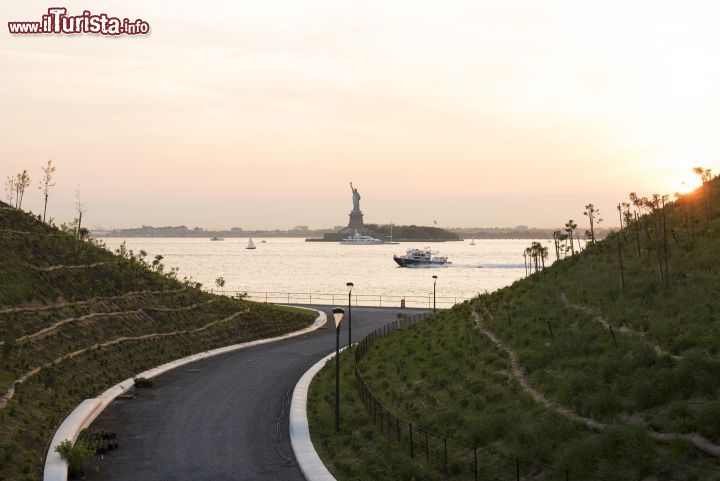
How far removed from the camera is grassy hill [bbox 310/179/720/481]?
1778 centimetres

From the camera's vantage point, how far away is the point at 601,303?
29953 millimetres

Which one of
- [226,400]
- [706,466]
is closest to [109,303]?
[226,400]

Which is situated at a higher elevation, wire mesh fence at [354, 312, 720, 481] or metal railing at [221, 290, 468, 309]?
wire mesh fence at [354, 312, 720, 481]

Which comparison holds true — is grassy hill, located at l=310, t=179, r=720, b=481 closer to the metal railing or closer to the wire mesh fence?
the wire mesh fence

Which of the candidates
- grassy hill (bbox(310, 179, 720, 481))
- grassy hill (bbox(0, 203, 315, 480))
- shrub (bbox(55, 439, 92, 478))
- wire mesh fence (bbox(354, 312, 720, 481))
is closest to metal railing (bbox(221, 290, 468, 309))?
grassy hill (bbox(0, 203, 315, 480))

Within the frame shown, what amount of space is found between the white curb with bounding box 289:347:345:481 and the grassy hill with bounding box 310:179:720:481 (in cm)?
50

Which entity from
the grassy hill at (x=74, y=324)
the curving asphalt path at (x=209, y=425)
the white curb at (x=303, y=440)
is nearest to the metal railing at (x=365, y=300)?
the grassy hill at (x=74, y=324)

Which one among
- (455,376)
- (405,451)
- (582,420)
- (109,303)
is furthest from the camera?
(109,303)

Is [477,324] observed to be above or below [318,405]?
above

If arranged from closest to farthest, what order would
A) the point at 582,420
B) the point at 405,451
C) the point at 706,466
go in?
the point at 706,466 → the point at 582,420 → the point at 405,451

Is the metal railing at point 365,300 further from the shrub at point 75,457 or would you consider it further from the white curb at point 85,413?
the shrub at point 75,457

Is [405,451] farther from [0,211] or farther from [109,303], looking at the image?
[0,211]

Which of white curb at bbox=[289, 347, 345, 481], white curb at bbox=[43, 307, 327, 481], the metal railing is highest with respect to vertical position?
white curb at bbox=[43, 307, 327, 481]

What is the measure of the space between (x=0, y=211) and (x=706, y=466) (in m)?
47.2
